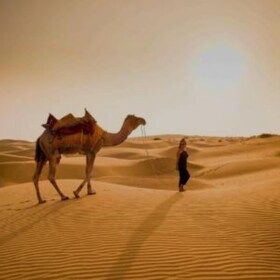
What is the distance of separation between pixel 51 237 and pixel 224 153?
40.5 m

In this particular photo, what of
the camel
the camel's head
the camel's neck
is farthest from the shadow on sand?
the camel's head

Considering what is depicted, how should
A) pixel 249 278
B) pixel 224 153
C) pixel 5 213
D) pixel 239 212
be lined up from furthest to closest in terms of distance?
1. pixel 224 153
2. pixel 5 213
3. pixel 239 212
4. pixel 249 278

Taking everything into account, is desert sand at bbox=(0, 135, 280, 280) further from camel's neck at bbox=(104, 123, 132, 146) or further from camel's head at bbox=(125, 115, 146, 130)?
camel's head at bbox=(125, 115, 146, 130)

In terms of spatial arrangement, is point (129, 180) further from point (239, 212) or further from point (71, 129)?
point (239, 212)

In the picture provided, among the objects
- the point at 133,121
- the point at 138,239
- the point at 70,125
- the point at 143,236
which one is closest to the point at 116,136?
the point at 133,121

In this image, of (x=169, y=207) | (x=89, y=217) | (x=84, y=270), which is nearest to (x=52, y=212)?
(x=89, y=217)

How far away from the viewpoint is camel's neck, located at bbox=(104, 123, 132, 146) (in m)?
12.7

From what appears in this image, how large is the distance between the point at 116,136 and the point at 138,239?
5.36m

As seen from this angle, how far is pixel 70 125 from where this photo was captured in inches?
471

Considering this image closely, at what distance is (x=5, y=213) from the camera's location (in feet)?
38.5

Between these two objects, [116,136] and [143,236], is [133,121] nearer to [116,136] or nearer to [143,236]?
[116,136]

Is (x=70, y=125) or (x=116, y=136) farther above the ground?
(x=70, y=125)

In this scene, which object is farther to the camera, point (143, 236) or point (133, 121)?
point (133, 121)

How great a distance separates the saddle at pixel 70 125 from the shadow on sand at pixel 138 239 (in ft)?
9.76
